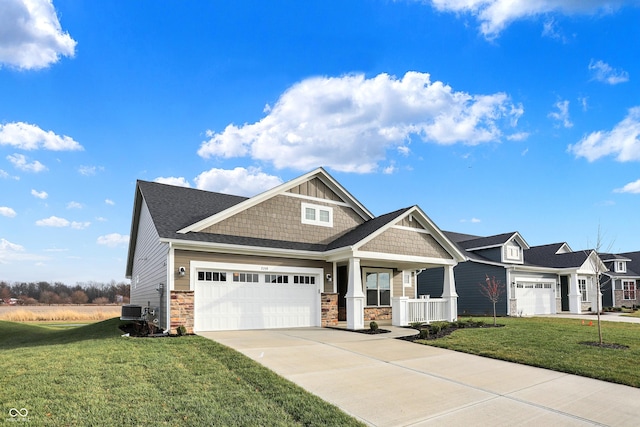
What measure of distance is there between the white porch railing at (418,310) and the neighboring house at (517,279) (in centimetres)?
964

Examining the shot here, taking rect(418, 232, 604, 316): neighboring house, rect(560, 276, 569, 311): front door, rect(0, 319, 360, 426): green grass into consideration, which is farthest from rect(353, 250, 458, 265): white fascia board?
rect(560, 276, 569, 311): front door

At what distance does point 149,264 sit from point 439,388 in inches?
544

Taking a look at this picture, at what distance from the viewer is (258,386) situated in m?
6.71

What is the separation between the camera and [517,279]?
26.5 metres

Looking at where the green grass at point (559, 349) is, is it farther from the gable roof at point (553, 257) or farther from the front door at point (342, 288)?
the gable roof at point (553, 257)

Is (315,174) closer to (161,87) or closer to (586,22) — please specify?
(161,87)

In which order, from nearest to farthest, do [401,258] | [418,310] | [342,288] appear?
[401,258]
[418,310]
[342,288]

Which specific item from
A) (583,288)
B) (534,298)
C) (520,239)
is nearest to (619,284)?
(583,288)

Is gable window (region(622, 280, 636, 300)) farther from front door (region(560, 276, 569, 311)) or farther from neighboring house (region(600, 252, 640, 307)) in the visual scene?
front door (region(560, 276, 569, 311))

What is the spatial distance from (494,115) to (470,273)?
44.5ft

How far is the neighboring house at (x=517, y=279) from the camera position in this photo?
2595 centimetres

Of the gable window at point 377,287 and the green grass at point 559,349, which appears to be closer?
the green grass at point 559,349

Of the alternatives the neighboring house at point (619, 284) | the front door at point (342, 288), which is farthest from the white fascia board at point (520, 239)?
the front door at point (342, 288)

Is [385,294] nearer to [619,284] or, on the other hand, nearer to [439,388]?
[439,388]
